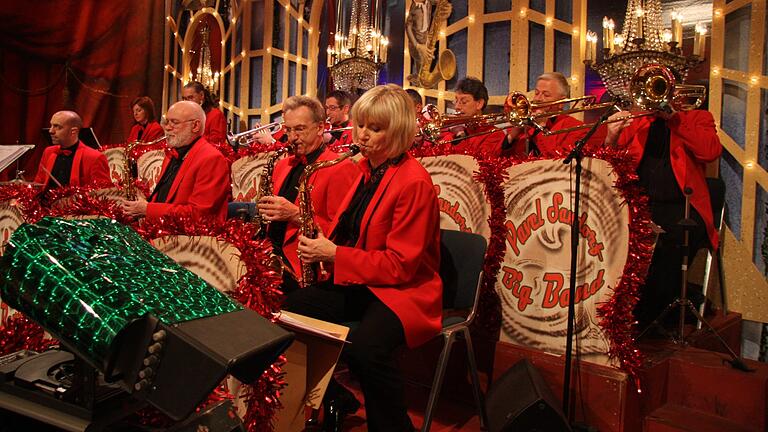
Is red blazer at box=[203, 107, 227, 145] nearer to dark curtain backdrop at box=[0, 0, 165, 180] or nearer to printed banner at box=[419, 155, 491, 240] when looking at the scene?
printed banner at box=[419, 155, 491, 240]

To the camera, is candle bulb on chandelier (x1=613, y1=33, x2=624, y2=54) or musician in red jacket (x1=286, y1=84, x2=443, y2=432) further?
candle bulb on chandelier (x1=613, y1=33, x2=624, y2=54)

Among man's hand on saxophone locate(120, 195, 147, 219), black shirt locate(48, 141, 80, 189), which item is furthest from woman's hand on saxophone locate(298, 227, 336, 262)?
black shirt locate(48, 141, 80, 189)

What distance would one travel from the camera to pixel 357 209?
268cm

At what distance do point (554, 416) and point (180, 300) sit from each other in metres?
1.79

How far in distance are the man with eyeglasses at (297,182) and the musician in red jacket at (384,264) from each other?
1.59 ft

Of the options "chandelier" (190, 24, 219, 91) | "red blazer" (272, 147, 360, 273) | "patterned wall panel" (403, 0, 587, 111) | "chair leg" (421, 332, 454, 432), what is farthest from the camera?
"chandelier" (190, 24, 219, 91)

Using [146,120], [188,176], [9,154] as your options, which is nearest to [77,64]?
[146,120]

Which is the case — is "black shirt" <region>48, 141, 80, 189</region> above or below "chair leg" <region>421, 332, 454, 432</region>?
above

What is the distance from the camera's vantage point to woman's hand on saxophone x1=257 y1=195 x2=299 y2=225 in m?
3.10

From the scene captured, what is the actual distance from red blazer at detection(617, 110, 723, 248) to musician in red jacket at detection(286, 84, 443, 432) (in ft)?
5.75

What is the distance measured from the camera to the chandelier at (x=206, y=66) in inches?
405

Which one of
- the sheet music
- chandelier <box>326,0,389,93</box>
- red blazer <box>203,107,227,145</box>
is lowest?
the sheet music

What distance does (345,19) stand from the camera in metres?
8.24

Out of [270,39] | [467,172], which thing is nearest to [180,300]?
[467,172]
